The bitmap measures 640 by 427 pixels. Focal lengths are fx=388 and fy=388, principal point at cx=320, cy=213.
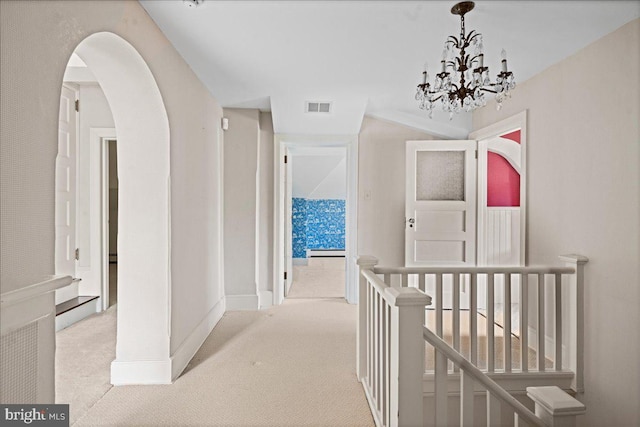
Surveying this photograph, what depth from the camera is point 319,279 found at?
6.03m

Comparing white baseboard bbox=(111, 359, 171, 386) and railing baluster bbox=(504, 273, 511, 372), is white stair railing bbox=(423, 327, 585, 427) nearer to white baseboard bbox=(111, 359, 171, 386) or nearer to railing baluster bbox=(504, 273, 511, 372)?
railing baluster bbox=(504, 273, 511, 372)

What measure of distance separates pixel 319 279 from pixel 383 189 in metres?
2.10

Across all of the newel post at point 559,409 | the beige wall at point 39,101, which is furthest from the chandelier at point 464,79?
the beige wall at point 39,101

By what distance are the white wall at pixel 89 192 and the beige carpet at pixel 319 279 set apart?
Answer: 222cm

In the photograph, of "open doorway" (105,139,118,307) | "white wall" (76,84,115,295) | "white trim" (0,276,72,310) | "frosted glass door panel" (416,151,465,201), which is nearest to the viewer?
"white trim" (0,276,72,310)

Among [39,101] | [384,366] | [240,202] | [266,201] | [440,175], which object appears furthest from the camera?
[266,201]

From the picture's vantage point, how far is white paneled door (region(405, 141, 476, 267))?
4227mm

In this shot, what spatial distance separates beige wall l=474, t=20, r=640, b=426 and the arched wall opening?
2754mm

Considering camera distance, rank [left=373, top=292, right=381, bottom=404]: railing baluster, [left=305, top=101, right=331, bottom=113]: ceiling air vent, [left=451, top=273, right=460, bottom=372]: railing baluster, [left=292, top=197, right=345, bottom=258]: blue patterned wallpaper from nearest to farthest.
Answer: [left=373, top=292, right=381, bottom=404]: railing baluster, [left=451, top=273, right=460, bottom=372]: railing baluster, [left=305, top=101, right=331, bottom=113]: ceiling air vent, [left=292, top=197, right=345, bottom=258]: blue patterned wallpaper

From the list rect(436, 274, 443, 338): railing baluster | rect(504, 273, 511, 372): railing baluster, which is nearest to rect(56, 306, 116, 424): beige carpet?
rect(436, 274, 443, 338): railing baluster

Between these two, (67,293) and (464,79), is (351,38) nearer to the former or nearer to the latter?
(464,79)

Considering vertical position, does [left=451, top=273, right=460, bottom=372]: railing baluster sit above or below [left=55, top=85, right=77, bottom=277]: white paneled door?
below

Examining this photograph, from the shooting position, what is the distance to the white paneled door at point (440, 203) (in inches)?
166

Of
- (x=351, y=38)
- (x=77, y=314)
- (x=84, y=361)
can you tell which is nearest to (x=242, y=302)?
(x=77, y=314)
